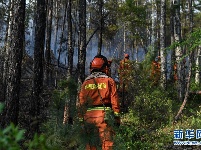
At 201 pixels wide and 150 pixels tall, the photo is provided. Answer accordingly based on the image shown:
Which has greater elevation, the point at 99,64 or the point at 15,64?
the point at 15,64

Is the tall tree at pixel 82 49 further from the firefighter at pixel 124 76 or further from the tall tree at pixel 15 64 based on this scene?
the tall tree at pixel 15 64

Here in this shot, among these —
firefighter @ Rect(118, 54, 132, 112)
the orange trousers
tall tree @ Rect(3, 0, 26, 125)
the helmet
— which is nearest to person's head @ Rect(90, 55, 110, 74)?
the helmet

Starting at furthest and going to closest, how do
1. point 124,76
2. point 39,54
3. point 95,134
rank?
point 124,76
point 39,54
point 95,134

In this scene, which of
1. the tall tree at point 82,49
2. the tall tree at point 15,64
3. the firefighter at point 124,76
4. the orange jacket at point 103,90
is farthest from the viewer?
the firefighter at point 124,76

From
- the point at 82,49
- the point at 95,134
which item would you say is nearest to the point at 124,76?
the point at 82,49

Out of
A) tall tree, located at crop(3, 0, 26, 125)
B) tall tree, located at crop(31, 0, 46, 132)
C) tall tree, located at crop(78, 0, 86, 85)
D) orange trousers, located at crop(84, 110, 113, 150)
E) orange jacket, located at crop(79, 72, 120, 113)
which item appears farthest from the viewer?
tall tree, located at crop(78, 0, 86, 85)

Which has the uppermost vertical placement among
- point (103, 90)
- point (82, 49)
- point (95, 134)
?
point (82, 49)

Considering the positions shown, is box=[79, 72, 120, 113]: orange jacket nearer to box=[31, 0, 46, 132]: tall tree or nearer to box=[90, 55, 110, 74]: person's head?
box=[90, 55, 110, 74]: person's head

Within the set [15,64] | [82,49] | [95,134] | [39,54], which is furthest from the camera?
[82,49]

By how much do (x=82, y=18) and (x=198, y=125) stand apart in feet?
16.9

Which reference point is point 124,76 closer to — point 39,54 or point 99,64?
point 39,54

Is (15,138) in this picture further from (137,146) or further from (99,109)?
(137,146)

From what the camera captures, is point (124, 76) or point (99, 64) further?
point (124, 76)

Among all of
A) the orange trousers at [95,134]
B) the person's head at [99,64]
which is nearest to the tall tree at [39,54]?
the person's head at [99,64]
